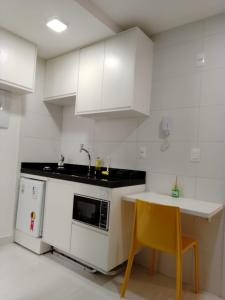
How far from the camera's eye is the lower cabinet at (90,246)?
1.85 metres

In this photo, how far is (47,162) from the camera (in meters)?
3.06

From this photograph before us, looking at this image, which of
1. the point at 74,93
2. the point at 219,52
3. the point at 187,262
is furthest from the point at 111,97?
the point at 187,262

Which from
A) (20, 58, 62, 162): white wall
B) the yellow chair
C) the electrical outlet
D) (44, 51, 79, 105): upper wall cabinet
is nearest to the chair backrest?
the yellow chair

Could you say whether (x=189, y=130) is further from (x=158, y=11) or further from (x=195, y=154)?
(x=158, y=11)

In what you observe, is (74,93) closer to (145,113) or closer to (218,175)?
(145,113)

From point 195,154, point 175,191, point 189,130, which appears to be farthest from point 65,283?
point 189,130

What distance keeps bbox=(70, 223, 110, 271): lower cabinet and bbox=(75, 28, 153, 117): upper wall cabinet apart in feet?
3.86

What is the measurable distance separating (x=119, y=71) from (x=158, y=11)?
24.3 inches

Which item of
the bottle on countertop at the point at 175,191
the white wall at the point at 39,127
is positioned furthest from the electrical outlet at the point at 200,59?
the white wall at the point at 39,127

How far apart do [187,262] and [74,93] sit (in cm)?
212

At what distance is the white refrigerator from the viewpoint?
241 cm

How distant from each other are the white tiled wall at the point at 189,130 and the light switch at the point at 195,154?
3 centimetres

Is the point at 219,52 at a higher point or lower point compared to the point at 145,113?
higher

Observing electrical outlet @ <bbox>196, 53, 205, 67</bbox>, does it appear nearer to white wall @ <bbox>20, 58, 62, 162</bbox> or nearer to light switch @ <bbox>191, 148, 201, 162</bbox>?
light switch @ <bbox>191, 148, 201, 162</bbox>
